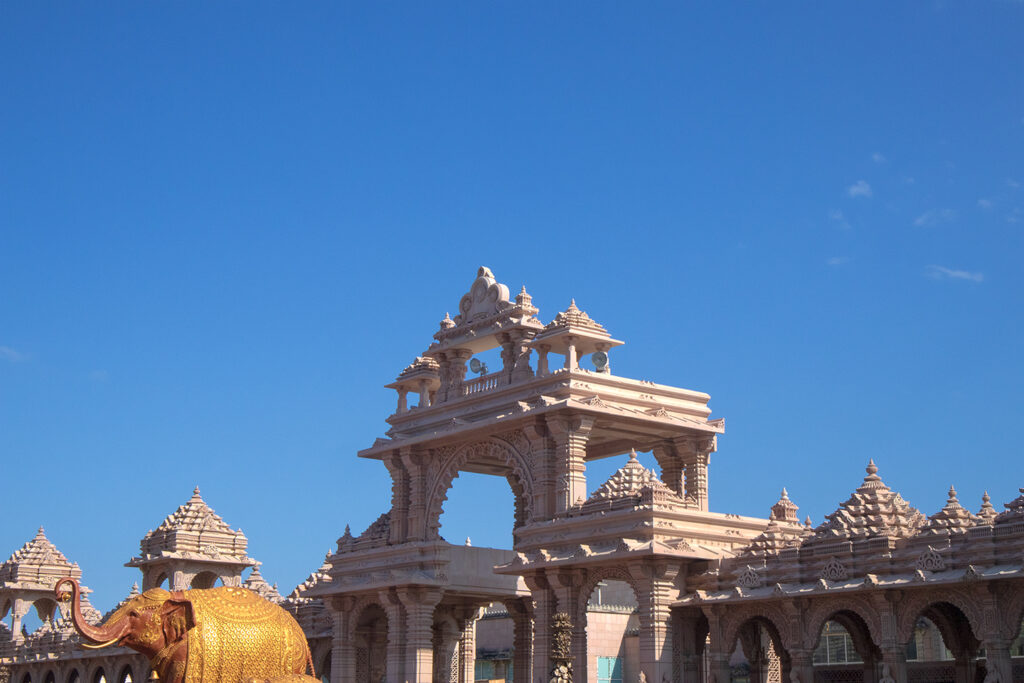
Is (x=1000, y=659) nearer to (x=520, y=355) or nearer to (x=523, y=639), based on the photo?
(x=520, y=355)

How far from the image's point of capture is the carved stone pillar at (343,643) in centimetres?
4172

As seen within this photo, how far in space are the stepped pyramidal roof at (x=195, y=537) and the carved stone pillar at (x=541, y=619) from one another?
1844 cm

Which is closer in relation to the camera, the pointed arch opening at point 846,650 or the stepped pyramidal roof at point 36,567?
the pointed arch opening at point 846,650

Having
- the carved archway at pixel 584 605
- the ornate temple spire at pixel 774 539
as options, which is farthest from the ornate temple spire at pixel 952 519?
the carved archway at pixel 584 605

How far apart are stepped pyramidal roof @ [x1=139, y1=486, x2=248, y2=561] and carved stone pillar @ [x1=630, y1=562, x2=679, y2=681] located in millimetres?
22332

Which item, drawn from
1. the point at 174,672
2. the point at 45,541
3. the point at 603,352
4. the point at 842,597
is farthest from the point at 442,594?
the point at 45,541

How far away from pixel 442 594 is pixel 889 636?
48.6 feet

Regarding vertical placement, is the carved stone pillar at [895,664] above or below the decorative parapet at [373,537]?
below

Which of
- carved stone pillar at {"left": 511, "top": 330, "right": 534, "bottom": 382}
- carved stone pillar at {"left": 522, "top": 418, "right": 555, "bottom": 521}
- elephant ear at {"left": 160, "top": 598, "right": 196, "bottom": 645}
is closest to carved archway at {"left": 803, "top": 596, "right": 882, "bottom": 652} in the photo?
carved stone pillar at {"left": 522, "top": 418, "right": 555, "bottom": 521}

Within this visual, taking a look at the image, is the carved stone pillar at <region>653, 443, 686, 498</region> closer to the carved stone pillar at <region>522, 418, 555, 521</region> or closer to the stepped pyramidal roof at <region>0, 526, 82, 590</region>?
the carved stone pillar at <region>522, 418, 555, 521</region>

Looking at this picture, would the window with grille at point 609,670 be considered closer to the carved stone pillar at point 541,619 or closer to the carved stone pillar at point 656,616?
the carved stone pillar at point 541,619

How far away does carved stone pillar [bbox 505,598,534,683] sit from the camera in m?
40.9

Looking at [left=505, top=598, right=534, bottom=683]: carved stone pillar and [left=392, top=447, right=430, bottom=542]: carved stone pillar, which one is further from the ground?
[left=392, top=447, right=430, bottom=542]: carved stone pillar

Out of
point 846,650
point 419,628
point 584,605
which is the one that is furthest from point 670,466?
point 419,628
